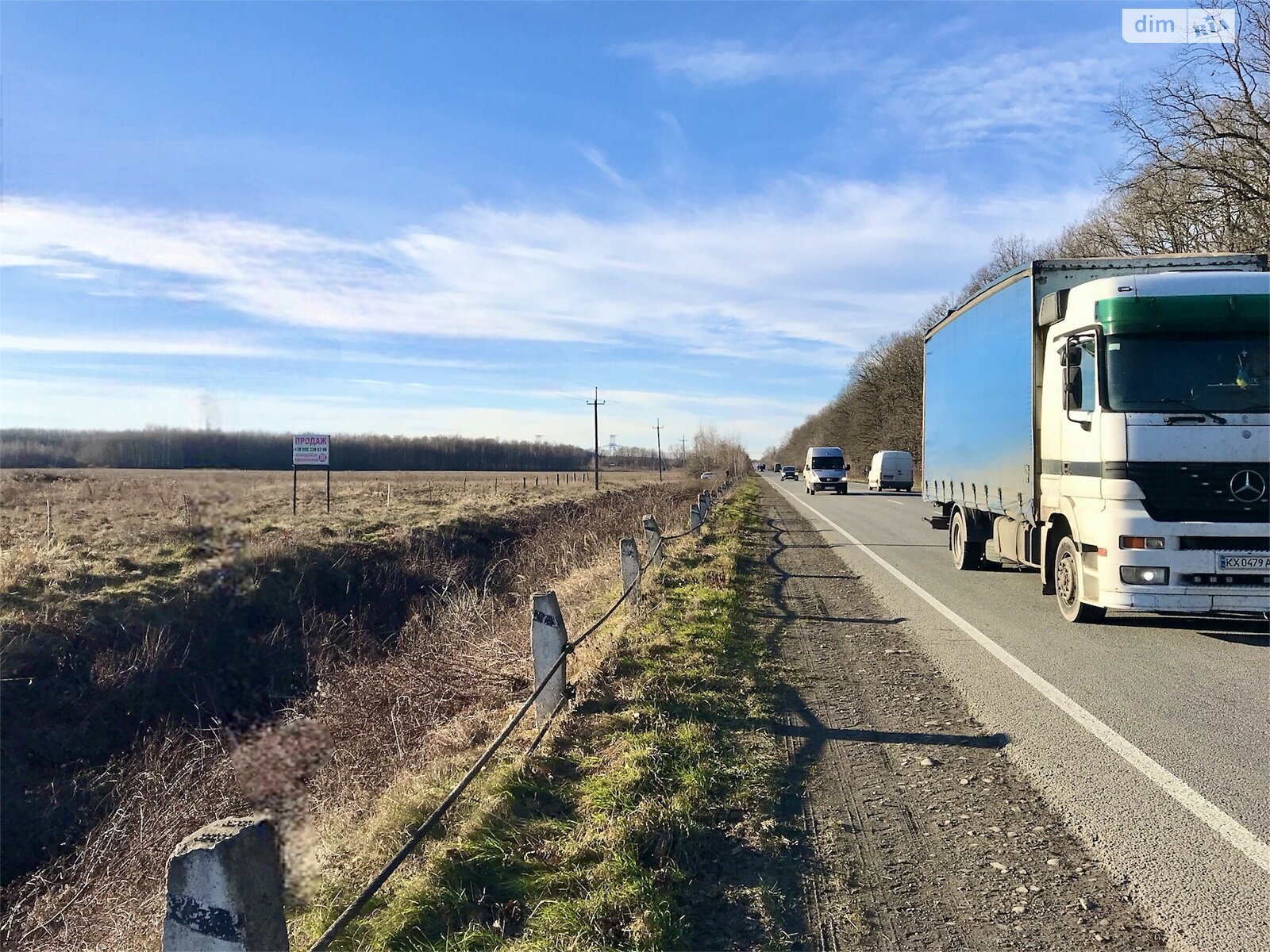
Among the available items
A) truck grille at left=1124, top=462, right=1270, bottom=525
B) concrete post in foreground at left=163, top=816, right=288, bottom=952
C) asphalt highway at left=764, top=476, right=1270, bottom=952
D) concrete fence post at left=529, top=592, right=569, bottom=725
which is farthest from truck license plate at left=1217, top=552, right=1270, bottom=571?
concrete post in foreground at left=163, top=816, right=288, bottom=952

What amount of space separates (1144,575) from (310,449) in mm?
7045

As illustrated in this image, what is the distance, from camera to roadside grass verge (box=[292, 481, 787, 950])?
9.88 ft

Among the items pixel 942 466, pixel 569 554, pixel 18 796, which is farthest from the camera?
pixel 569 554

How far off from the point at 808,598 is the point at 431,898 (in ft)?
25.0

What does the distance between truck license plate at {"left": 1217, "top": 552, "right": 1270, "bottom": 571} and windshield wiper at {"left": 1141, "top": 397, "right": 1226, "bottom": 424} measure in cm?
119

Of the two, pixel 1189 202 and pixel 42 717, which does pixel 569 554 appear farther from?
pixel 1189 202

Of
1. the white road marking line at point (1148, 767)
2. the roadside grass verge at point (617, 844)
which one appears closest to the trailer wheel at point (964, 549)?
the white road marking line at point (1148, 767)

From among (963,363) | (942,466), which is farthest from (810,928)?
(942,466)

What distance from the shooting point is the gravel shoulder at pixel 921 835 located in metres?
3.02

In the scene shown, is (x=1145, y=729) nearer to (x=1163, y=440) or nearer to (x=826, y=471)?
(x=1163, y=440)

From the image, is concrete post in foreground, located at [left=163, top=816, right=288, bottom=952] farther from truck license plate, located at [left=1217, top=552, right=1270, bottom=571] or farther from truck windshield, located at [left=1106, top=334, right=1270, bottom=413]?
truck license plate, located at [left=1217, top=552, right=1270, bottom=571]

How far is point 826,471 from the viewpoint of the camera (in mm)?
42719

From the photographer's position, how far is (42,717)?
9641mm

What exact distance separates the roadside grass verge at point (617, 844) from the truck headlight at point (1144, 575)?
3670 mm
